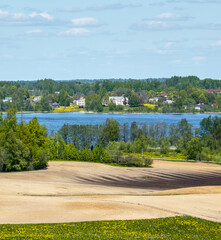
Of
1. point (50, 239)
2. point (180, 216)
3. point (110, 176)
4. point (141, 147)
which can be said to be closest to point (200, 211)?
point (180, 216)

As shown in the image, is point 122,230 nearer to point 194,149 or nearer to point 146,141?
point 194,149

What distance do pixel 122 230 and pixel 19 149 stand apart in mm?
44436

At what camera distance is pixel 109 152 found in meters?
89.9

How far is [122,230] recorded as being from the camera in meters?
30.5

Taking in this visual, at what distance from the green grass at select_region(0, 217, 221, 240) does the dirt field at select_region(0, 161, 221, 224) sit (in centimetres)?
227

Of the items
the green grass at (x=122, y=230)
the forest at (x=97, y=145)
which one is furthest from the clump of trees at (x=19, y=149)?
the green grass at (x=122, y=230)

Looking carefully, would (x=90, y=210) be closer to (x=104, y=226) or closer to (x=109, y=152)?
(x=104, y=226)

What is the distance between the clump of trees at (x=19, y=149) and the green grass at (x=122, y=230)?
40885 millimetres

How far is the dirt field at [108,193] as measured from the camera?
1447 inches

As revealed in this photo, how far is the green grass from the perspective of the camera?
2828cm

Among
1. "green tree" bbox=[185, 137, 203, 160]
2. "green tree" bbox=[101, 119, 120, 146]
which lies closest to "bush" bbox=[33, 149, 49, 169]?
"green tree" bbox=[185, 137, 203, 160]

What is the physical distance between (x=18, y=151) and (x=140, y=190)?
23.3 metres

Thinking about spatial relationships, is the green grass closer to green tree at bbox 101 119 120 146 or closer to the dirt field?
the dirt field

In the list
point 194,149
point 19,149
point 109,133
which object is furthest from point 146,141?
point 19,149
